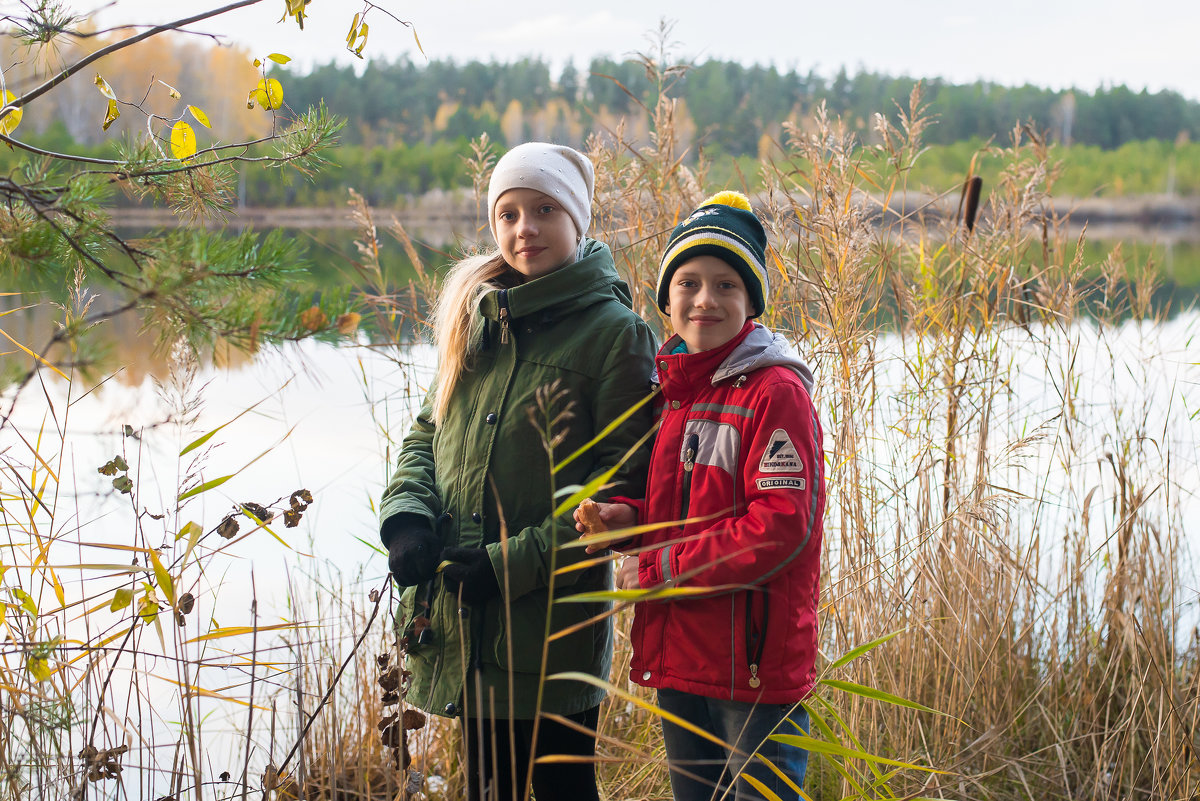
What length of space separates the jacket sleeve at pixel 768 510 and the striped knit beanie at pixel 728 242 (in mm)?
199

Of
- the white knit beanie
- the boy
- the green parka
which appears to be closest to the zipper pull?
the green parka

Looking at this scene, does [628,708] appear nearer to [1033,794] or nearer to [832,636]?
[832,636]

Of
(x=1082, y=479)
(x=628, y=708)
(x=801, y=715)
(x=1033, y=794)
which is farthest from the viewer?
(x=1082, y=479)

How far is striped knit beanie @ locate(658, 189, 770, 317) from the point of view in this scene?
143cm

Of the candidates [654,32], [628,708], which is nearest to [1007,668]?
[628,708]

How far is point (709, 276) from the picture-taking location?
4.72ft

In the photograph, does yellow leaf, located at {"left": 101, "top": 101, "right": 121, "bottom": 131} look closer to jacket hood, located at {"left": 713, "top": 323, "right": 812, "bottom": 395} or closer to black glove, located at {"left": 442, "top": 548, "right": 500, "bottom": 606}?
black glove, located at {"left": 442, "top": 548, "right": 500, "bottom": 606}

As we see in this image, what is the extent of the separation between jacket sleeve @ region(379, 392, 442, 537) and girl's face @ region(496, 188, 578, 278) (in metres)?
0.36

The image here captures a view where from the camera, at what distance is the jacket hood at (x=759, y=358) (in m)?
1.40

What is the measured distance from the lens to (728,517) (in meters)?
1.39

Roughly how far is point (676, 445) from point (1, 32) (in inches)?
42.5

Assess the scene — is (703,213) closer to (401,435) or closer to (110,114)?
(110,114)

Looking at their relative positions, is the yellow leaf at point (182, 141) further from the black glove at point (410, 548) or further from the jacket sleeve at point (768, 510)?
the jacket sleeve at point (768, 510)

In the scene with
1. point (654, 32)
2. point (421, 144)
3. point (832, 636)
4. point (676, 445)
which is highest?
point (421, 144)
